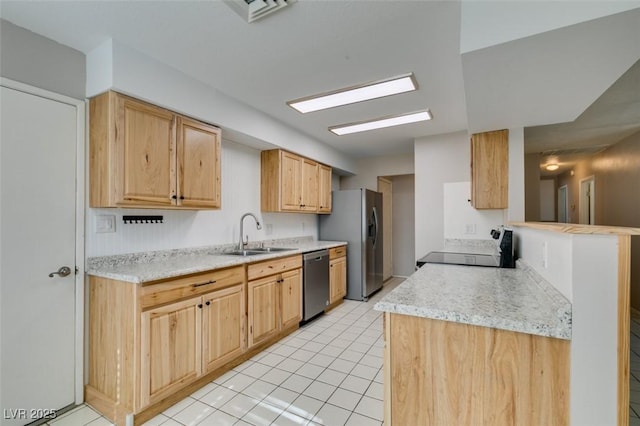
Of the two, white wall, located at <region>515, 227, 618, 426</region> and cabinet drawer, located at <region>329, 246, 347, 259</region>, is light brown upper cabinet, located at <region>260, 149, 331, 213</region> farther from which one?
white wall, located at <region>515, 227, 618, 426</region>

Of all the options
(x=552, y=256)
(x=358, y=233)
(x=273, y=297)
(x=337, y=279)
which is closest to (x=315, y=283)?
(x=337, y=279)

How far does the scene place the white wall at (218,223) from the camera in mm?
2199

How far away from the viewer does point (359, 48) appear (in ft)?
6.50

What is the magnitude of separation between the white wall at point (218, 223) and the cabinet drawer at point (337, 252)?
644mm

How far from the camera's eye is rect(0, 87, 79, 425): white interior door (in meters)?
1.70

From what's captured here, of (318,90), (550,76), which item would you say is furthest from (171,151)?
(550,76)

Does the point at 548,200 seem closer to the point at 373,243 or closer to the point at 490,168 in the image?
the point at 373,243

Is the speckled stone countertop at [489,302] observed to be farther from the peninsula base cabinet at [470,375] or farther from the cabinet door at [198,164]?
the cabinet door at [198,164]

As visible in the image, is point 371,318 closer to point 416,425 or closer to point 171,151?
point 416,425

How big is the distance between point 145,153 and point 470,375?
2337 millimetres

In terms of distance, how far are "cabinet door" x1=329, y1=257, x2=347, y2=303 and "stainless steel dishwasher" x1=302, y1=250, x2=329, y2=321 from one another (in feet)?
0.56

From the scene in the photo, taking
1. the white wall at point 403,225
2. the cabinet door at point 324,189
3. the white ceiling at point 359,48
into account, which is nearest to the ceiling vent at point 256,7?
the white ceiling at point 359,48

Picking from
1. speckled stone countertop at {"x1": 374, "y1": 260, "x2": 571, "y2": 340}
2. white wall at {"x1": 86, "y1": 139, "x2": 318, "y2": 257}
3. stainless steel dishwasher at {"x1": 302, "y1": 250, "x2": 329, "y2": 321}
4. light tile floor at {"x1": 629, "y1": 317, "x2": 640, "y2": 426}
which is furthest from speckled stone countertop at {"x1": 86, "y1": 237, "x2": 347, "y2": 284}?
light tile floor at {"x1": 629, "y1": 317, "x2": 640, "y2": 426}

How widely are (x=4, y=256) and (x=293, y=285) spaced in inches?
86.8
